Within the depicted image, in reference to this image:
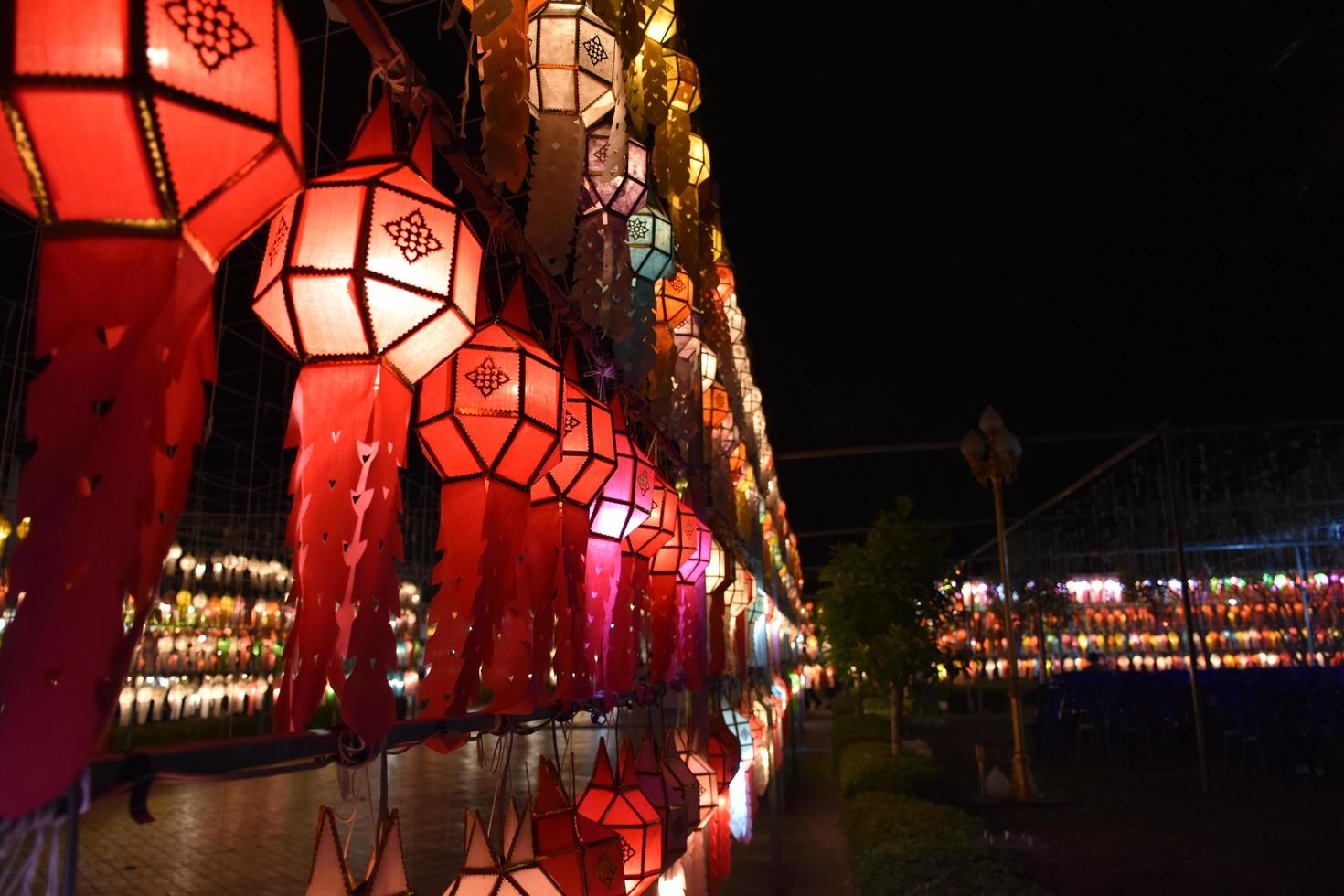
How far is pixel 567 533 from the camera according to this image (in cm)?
253

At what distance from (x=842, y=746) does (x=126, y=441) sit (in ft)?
43.7

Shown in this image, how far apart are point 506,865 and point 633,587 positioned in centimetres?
150

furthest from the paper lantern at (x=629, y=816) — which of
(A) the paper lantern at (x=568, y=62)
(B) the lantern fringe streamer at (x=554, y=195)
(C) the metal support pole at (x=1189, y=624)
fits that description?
(C) the metal support pole at (x=1189, y=624)

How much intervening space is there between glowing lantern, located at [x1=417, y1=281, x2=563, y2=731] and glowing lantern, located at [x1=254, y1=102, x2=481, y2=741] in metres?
0.40

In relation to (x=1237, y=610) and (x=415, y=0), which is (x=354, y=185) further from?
(x=1237, y=610)

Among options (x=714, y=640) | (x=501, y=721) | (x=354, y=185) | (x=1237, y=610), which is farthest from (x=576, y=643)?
(x=1237, y=610)

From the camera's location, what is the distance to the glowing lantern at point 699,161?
16.9 ft

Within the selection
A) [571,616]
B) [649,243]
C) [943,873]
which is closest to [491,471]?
[571,616]

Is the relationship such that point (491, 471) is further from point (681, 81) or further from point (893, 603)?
point (893, 603)

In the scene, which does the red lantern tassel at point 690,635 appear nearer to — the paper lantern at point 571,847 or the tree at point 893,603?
the paper lantern at point 571,847

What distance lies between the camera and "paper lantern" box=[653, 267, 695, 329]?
4711 millimetres

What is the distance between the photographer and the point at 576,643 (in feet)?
8.12

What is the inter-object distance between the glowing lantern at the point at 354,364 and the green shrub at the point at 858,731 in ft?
40.8

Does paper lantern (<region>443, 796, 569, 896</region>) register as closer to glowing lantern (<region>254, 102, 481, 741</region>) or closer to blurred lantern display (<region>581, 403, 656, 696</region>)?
glowing lantern (<region>254, 102, 481, 741</region>)
